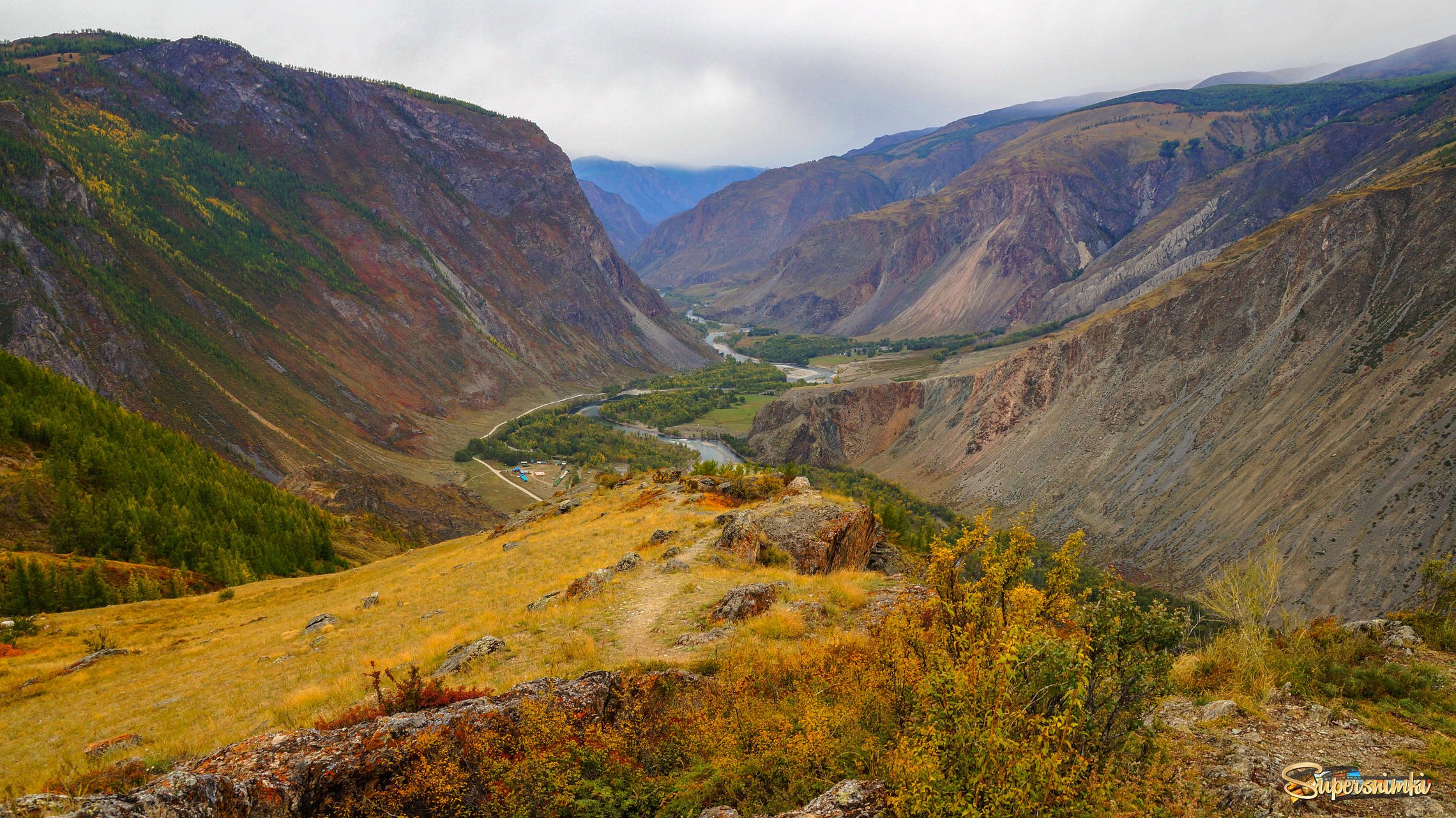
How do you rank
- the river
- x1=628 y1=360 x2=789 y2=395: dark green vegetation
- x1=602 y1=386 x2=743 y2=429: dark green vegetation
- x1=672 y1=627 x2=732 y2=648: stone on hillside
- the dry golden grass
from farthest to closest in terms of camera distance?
x1=628 y1=360 x2=789 y2=395: dark green vegetation → x1=602 y1=386 x2=743 y2=429: dark green vegetation → the river → x1=672 y1=627 x2=732 y2=648: stone on hillside → the dry golden grass

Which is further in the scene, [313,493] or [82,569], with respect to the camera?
[313,493]

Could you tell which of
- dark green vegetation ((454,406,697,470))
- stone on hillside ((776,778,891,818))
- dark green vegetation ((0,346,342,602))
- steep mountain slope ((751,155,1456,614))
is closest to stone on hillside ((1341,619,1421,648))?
stone on hillside ((776,778,891,818))

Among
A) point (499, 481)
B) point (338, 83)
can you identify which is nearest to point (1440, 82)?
point (499, 481)

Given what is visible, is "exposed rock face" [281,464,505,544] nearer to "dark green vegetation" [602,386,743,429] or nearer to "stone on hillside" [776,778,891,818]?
"dark green vegetation" [602,386,743,429]

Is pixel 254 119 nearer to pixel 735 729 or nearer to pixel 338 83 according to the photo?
pixel 338 83

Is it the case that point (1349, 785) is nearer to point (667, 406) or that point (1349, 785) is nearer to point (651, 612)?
point (651, 612)
